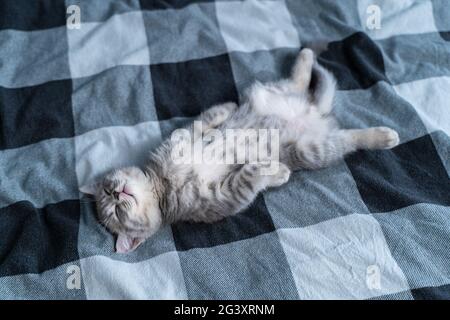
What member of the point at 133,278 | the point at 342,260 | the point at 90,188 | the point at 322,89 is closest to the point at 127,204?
the point at 90,188

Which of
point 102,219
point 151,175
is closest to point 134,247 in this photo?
point 102,219

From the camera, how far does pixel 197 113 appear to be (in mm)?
1524

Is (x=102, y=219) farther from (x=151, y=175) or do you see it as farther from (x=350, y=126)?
(x=350, y=126)

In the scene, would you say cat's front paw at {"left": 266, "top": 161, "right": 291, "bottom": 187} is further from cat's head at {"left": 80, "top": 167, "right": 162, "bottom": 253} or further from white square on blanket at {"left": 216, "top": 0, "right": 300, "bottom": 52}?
white square on blanket at {"left": 216, "top": 0, "right": 300, "bottom": 52}

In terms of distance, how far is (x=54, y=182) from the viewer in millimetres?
1338

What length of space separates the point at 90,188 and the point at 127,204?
13cm

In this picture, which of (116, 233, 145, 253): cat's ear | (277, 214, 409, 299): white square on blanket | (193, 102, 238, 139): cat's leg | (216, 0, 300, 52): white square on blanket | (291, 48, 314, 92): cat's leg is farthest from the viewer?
(216, 0, 300, 52): white square on blanket

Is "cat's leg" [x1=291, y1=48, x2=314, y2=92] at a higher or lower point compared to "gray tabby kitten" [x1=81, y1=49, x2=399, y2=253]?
higher

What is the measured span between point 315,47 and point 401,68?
1.10 ft

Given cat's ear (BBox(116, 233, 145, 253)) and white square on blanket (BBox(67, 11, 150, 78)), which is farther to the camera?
white square on blanket (BBox(67, 11, 150, 78))

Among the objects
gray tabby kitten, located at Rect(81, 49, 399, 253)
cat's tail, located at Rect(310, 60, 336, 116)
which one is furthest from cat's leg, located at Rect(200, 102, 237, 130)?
cat's tail, located at Rect(310, 60, 336, 116)

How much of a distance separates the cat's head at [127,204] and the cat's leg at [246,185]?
0.71 ft

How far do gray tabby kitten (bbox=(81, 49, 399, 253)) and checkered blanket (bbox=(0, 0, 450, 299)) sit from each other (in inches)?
1.7

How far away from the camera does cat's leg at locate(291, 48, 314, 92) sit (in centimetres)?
155
